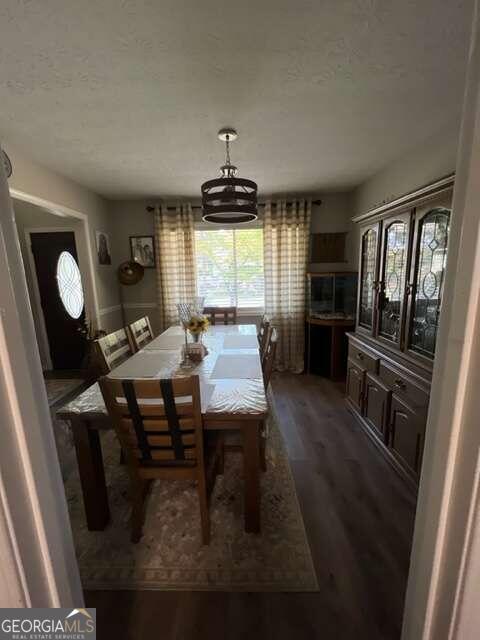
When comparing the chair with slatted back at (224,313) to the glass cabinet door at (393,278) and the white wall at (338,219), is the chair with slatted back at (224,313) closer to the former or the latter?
the white wall at (338,219)

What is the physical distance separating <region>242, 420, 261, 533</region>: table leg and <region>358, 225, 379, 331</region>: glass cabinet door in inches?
59.7

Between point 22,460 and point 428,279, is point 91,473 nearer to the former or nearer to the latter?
point 22,460

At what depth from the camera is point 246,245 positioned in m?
3.96

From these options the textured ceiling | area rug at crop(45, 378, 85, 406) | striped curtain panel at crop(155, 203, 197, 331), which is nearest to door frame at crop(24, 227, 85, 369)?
area rug at crop(45, 378, 85, 406)

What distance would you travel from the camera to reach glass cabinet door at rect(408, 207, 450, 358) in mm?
1629

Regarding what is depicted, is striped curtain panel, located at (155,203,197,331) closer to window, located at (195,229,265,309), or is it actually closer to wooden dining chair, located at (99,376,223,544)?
window, located at (195,229,265,309)

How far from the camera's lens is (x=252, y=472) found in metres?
1.46

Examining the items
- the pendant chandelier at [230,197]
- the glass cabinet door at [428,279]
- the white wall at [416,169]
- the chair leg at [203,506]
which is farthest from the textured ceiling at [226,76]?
the chair leg at [203,506]

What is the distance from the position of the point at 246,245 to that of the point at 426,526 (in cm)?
373

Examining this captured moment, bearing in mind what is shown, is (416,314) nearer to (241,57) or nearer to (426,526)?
(426,526)

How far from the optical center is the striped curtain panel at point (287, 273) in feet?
12.2

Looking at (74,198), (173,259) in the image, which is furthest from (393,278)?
(74,198)

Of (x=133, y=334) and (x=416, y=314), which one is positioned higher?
(x=416, y=314)

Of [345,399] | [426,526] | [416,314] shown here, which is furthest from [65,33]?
[345,399]
